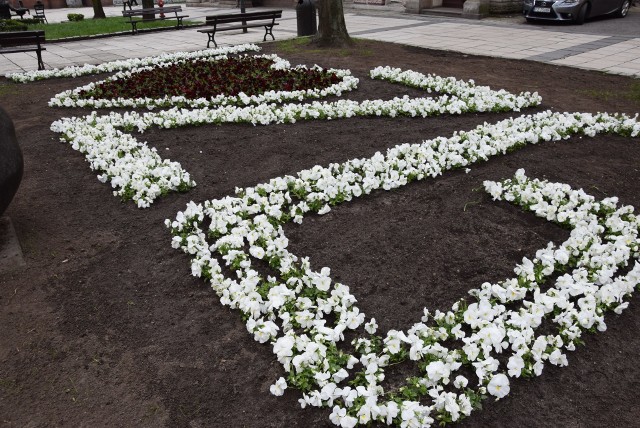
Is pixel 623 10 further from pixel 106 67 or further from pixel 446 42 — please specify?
pixel 106 67

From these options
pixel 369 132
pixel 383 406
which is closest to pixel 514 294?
pixel 383 406

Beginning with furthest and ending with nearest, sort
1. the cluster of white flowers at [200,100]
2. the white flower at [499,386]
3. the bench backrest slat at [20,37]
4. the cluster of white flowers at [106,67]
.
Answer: the bench backrest slat at [20,37] < the cluster of white flowers at [106,67] < the cluster of white flowers at [200,100] < the white flower at [499,386]

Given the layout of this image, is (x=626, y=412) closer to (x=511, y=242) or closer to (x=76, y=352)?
(x=511, y=242)

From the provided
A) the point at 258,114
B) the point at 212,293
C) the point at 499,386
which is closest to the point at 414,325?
the point at 499,386

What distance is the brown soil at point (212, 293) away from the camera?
298 cm

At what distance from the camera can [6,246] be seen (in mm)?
4555

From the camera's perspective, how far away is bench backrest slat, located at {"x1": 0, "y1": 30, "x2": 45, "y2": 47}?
11578 millimetres

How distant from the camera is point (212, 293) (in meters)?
3.94

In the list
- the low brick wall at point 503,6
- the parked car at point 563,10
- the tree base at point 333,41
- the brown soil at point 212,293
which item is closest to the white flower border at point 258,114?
the brown soil at point 212,293

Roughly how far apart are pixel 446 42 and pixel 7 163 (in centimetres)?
1253

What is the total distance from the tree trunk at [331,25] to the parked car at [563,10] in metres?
7.90

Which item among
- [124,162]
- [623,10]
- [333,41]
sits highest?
[623,10]

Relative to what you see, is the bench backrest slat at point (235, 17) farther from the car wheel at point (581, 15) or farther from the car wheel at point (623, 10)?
the car wheel at point (623, 10)

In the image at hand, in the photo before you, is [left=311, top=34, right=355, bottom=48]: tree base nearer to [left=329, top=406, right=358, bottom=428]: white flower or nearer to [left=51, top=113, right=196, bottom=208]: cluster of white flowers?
[left=51, top=113, right=196, bottom=208]: cluster of white flowers
